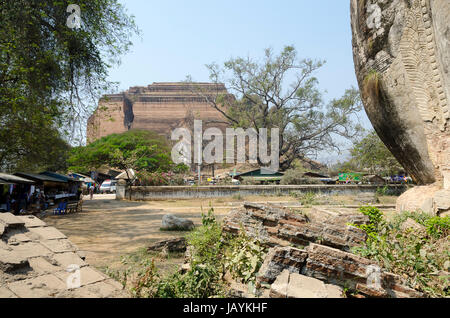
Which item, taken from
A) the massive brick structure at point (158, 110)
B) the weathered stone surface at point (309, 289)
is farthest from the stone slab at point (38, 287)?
the massive brick structure at point (158, 110)

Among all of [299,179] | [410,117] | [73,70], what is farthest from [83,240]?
[299,179]

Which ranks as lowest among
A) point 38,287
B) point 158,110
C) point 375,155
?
point 38,287

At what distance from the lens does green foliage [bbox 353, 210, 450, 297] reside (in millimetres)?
2951

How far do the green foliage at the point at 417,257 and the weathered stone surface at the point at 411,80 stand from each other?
6.35ft

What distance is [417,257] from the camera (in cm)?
326

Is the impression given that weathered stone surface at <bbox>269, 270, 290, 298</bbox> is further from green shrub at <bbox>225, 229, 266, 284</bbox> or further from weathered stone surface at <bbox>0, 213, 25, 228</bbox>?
weathered stone surface at <bbox>0, 213, 25, 228</bbox>

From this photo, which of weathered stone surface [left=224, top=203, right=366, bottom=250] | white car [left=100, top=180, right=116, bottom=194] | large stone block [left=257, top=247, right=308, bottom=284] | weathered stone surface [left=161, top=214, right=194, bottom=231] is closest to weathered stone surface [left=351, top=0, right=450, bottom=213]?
weathered stone surface [left=224, top=203, right=366, bottom=250]

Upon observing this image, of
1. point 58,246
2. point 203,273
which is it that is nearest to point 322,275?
point 203,273

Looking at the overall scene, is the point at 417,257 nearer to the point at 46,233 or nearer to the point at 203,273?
the point at 203,273

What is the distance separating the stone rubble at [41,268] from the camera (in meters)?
2.39

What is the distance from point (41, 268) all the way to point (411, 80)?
766cm

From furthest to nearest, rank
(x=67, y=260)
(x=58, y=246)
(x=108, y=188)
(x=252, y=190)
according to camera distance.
Result: (x=108, y=188) → (x=252, y=190) → (x=58, y=246) → (x=67, y=260)

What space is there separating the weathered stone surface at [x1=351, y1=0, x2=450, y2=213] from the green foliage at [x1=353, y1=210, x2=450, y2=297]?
1936mm
